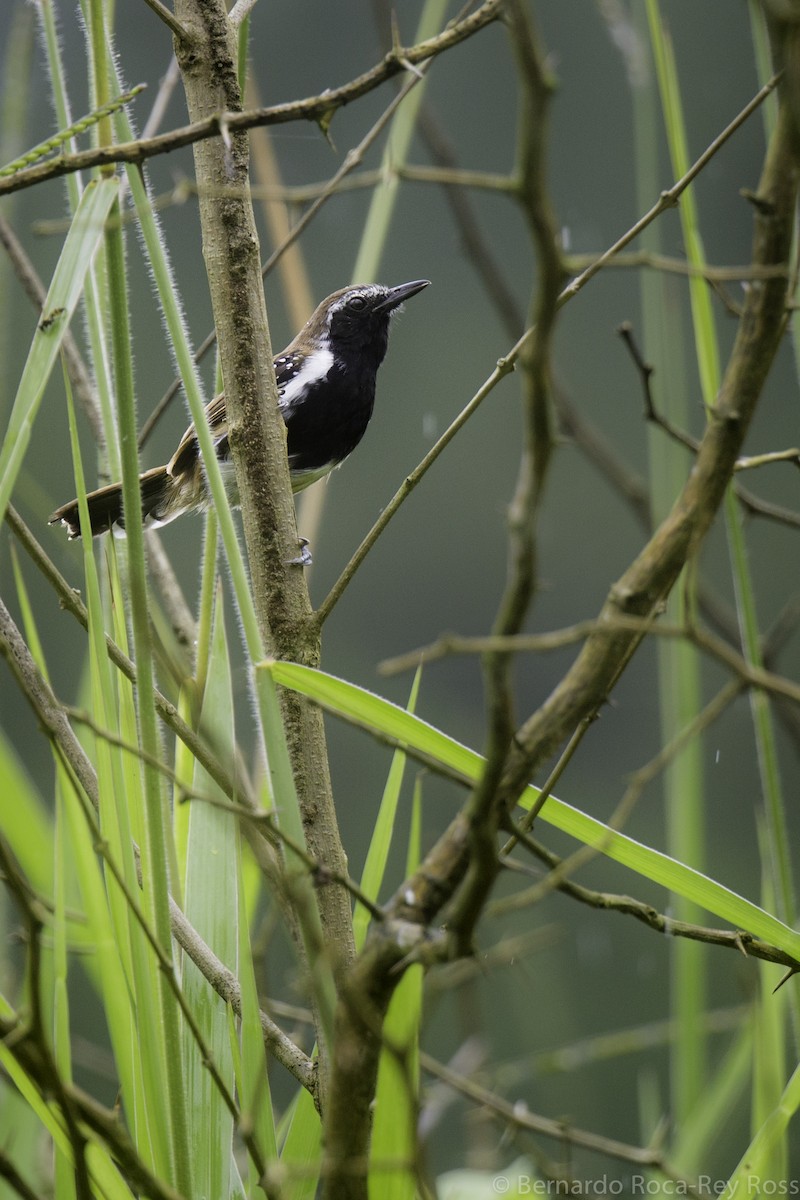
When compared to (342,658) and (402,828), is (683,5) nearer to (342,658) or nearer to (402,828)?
(342,658)

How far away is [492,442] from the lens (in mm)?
6535

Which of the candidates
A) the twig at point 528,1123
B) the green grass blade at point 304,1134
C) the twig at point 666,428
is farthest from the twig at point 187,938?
the twig at point 666,428

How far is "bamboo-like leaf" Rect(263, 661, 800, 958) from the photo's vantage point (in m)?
0.82

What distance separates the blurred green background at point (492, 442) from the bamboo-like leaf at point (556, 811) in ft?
14.9

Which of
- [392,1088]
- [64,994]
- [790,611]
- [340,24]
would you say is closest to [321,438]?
[790,611]

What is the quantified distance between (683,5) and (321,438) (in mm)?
5525

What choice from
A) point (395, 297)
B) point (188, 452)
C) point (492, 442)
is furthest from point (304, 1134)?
point (492, 442)

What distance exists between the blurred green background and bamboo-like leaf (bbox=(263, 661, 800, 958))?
453 centimetres

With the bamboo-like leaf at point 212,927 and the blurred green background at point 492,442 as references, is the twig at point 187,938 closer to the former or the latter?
the bamboo-like leaf at point 212,927

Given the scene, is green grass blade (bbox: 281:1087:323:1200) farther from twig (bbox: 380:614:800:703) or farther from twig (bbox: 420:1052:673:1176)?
twig (bbox: 380:614:800:703)

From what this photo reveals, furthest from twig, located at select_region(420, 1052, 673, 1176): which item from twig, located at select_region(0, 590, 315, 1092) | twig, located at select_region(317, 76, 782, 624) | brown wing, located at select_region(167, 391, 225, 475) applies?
brown wing, located at select_region(167, 391, 225, 475)

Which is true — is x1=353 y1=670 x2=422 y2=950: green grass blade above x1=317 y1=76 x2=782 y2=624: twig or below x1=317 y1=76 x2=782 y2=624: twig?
below

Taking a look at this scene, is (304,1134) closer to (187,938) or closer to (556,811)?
(187,938)

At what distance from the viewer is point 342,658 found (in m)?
6.08
